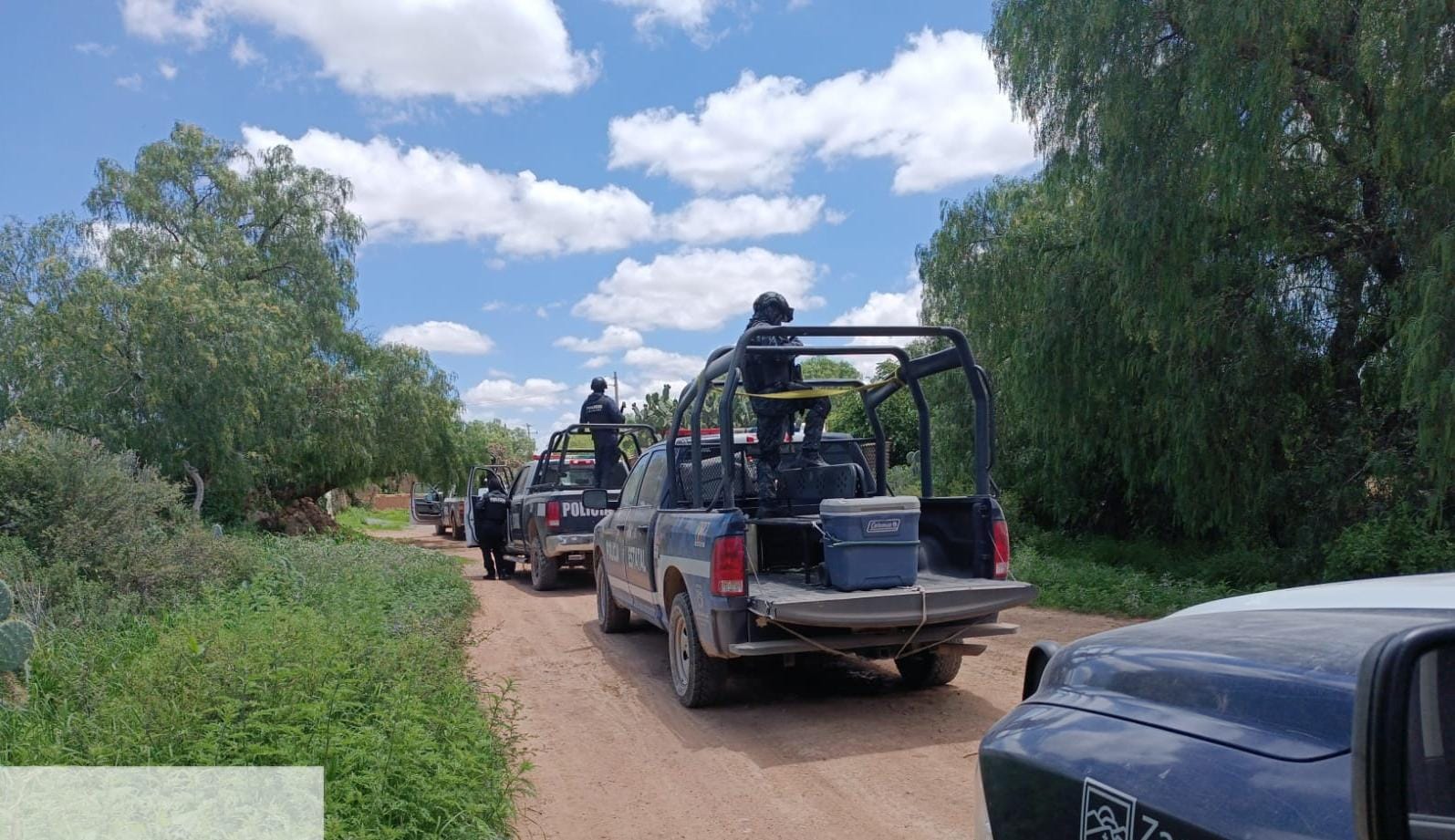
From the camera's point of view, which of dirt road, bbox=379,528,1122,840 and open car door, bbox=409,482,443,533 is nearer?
dirt road, bbox=379,528,1122,840

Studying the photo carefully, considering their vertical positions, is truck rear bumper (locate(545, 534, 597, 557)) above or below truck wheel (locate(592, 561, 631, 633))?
above

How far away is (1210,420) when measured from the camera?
41.4 feet

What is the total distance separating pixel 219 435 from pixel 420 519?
1832cm

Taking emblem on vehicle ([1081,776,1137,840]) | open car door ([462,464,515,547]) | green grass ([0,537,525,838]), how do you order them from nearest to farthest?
emblem on vehicle ([1081,776,1137,840]) → green grass ([0,537,525,838]) → open car door ([462,464,515,547])

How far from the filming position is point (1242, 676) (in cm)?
191

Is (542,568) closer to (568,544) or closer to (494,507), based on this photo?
(568,544)

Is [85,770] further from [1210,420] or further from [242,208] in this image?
[242,208]

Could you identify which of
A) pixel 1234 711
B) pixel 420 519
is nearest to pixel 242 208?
pixel 420 519

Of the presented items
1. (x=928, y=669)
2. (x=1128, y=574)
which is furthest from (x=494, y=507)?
(x=928, y=669)

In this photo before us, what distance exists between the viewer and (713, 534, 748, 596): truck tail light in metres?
6.23

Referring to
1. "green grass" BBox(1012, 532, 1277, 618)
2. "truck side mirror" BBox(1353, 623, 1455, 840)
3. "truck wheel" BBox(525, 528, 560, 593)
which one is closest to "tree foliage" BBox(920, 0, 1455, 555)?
"green grass" BBox(1012, 532, 1277, 618)

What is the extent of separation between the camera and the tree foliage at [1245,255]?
9.78m

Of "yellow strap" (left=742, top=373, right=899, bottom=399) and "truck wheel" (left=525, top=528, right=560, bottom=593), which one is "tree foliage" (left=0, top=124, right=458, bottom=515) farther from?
"yellow strap" (left=742, top=373, right=899, bottom=399)

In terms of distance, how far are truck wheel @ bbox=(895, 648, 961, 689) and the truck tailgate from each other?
0.84m
